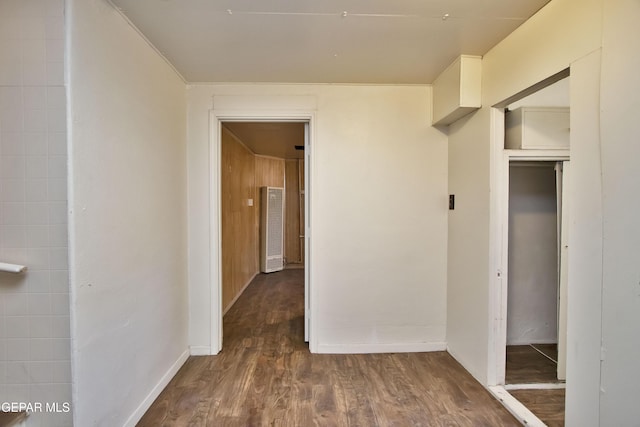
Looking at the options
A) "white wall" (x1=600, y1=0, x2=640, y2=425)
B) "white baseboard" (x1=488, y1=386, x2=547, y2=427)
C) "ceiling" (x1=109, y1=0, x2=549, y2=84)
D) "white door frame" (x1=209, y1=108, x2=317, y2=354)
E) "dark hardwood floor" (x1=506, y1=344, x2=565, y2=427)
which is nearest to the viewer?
"white wall" (x1=600, y1=0, x2=640, y2=425)

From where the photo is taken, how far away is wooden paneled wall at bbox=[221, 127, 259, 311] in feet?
11.5

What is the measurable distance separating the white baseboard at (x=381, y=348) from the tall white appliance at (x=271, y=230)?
3.37 metres

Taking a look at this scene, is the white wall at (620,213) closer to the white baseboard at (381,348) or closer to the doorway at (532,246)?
the doorway at (532,246)

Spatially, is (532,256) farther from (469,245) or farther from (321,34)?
(321,34)

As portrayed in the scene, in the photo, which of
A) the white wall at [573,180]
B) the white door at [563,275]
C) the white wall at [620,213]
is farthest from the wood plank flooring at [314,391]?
the white wall at [620,213]

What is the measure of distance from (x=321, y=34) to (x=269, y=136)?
2508 mm

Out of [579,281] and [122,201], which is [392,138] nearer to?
[579,281]

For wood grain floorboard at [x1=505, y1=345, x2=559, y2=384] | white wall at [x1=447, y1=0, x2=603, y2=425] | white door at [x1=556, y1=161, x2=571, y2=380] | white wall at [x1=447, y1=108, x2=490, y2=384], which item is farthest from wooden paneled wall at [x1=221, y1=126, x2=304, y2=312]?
white door at [x1=556, y1=161, x2=571, y2=380]

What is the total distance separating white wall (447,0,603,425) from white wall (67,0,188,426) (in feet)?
7.55

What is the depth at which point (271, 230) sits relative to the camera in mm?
5832

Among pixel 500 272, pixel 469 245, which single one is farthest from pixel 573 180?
pixel 469 245

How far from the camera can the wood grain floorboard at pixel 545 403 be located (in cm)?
174

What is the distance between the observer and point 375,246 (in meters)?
2.59

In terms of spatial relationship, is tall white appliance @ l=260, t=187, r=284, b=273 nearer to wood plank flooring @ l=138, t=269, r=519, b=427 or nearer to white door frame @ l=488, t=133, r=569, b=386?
wood plank flooring @ l=138, t=269, r=519, b=427
